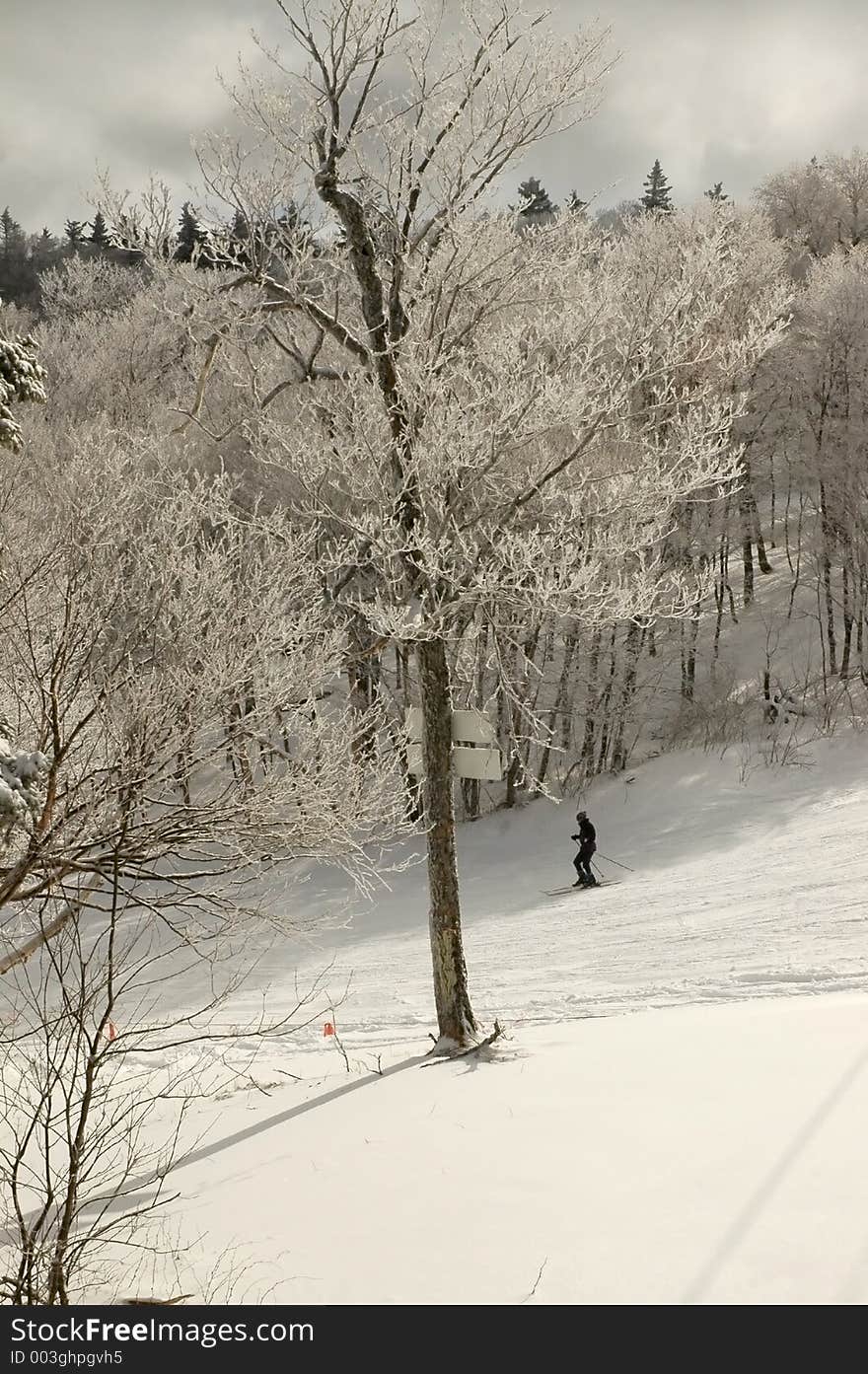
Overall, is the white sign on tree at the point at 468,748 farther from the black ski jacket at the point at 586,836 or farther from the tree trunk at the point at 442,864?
the black ski jacket at the point at 586,836

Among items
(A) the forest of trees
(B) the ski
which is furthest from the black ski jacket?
(A) the forest of trees

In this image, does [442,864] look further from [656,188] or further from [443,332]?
[656,188]

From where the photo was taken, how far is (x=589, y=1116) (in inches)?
234

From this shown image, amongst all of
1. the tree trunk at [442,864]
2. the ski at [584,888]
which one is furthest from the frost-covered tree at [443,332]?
the ski at [584,888]

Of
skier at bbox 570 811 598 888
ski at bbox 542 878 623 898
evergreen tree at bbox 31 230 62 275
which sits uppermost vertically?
evergreen tree at bbox 31 230 62 275

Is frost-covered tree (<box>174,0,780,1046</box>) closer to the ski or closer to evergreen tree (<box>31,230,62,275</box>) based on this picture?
the ski

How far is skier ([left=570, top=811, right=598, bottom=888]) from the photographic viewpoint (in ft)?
50.5

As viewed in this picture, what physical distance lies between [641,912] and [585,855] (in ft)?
7.15

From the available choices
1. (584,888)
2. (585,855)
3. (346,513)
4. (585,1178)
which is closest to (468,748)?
(346,513)

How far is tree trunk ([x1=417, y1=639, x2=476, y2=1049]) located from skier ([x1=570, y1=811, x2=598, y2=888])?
683cm

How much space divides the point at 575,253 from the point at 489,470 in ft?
7.38

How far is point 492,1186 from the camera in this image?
16.8ft

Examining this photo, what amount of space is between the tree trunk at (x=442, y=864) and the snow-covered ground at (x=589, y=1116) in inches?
21.2

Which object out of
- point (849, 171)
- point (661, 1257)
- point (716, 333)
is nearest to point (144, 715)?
point (661, 1257)
